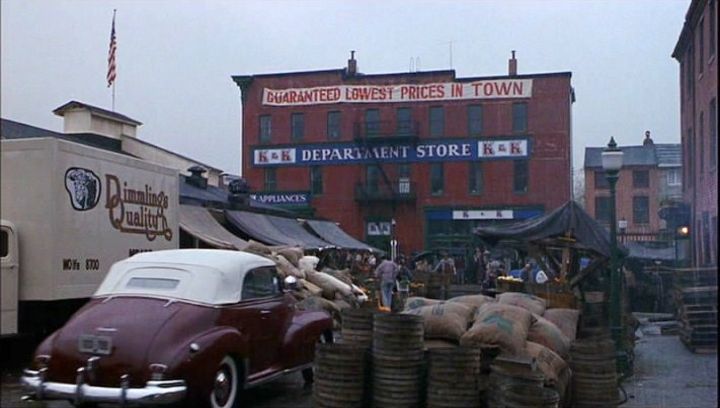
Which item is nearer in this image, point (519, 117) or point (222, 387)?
point (222, 387)

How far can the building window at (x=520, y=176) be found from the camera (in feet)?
141

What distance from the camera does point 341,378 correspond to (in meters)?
8.68

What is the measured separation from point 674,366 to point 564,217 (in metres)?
3.16

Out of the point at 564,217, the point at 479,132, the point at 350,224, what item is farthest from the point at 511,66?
the point at 564,217

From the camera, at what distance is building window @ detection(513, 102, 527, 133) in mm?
43094

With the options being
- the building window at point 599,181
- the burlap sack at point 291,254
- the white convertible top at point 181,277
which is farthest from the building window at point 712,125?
the building window at point 599,181

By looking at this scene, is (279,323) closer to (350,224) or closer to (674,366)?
(674,366)

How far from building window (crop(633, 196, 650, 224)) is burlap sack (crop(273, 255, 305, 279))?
2068 cm

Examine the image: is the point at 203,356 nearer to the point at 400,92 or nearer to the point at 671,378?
the point at 671,378

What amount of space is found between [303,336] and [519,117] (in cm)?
3448

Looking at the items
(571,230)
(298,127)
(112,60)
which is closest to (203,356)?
(112,60)

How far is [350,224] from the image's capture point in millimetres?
44781

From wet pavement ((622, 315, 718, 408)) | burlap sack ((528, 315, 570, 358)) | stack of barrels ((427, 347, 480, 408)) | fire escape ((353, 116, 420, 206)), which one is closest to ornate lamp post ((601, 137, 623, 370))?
wet pavement ((622, 315, 718, 408))

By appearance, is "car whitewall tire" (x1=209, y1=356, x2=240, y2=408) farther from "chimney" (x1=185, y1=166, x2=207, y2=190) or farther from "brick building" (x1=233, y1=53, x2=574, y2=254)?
"brick building" (x1=233, y1=53, x2=574, y2=254)
